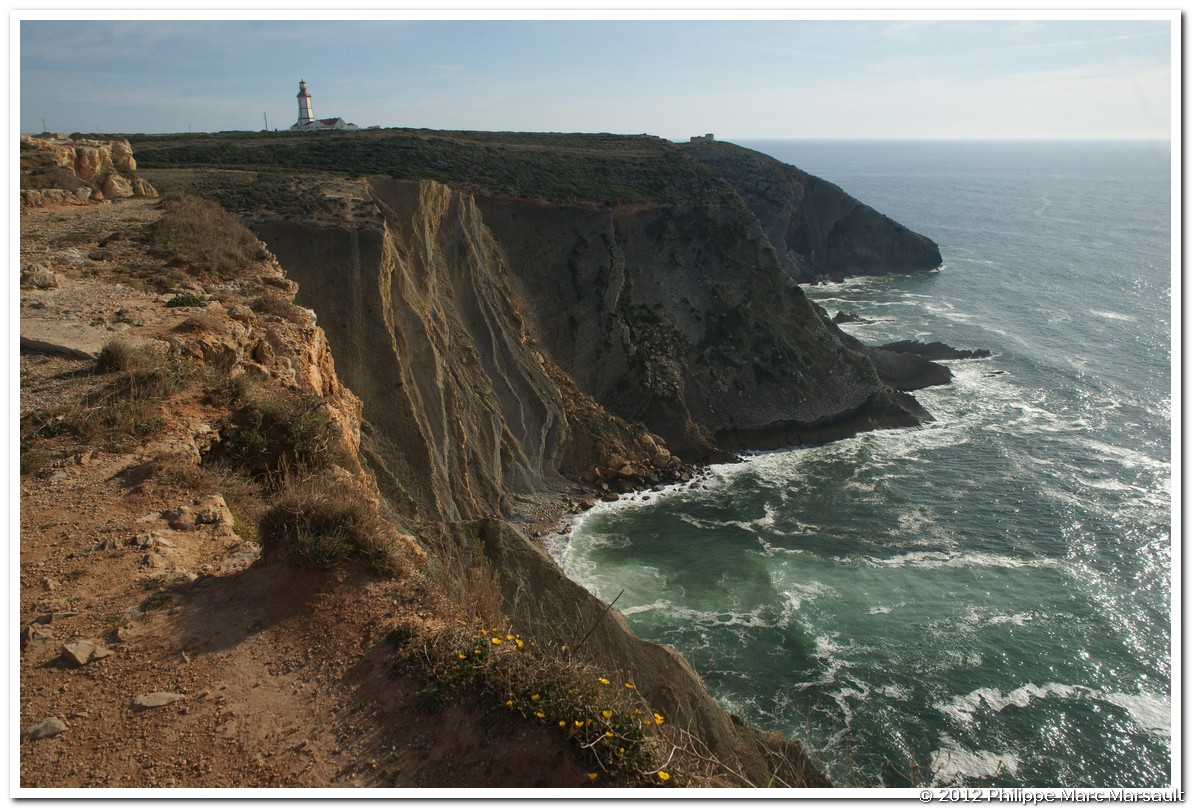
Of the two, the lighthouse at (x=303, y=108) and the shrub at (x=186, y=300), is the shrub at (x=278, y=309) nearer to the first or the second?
the shrub at (x=186, y=300)

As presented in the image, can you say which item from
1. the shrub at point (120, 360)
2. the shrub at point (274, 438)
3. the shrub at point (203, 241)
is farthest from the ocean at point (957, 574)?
the shrub at point (203, 241)

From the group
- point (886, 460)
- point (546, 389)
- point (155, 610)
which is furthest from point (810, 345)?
point (155, 610)

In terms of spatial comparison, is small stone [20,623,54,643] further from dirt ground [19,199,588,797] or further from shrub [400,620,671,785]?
shrub [400,620,671,785]

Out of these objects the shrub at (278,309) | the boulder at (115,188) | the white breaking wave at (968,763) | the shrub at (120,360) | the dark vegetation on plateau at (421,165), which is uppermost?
the dark vegetation on plateau at (421,165)

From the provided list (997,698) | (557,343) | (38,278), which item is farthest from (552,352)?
(38,278)

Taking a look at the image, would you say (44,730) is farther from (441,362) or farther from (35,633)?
(441,362)

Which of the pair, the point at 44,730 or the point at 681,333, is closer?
the point at 44,730

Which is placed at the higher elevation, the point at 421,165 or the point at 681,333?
the point at 421,165
